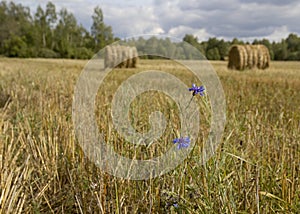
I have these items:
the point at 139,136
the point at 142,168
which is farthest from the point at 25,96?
Answer: the point at 142,168

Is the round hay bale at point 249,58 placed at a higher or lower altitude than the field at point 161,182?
higher

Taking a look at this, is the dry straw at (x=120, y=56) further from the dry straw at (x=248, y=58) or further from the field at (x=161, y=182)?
the field at (x=161, y=182)

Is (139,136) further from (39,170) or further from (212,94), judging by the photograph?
(212,94)

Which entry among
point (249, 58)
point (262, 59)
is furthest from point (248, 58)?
point (262, 59)

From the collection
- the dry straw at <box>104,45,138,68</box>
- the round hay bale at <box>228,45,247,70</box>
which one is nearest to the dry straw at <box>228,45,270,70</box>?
the round hay bale at <box>228,45,247,70</box>

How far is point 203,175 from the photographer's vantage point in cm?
125

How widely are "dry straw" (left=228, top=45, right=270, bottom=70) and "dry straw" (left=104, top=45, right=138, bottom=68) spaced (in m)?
4.87

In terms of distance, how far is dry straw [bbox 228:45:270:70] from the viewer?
1528 cm

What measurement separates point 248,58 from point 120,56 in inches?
243

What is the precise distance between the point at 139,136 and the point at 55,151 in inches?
21.6

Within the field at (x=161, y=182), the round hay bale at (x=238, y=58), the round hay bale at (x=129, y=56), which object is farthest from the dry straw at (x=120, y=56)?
the field at (x=161, y=182)

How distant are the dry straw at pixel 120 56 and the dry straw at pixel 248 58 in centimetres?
487

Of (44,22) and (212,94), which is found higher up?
(44,22)

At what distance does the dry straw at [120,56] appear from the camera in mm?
14672
